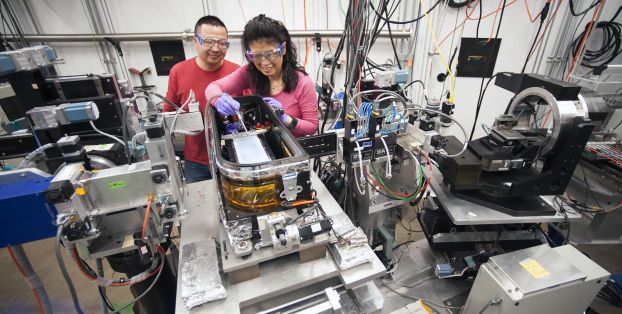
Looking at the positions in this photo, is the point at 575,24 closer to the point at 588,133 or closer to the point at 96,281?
the point at 588,133

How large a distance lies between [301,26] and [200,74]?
1582 millimetres

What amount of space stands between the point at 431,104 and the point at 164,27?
255 cm

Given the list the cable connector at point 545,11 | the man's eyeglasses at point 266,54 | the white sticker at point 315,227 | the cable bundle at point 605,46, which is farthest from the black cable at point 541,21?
the white sticker at point 315,227

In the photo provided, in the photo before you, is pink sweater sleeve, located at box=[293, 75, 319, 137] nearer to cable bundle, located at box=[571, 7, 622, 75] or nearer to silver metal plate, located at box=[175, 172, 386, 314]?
silver metal plate, located at box=[175, 172, 386, 314]

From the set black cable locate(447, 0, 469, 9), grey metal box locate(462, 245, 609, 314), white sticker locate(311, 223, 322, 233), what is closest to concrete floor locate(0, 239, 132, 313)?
white sticker locate(311, 223, 322, 233)

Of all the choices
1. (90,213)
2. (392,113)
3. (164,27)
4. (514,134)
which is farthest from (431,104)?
(164,27)

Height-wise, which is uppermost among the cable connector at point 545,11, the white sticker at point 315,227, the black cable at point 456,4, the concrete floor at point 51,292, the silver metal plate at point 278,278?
the black cable at point 456,4

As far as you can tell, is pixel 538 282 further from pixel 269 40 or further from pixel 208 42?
pixel 208 42

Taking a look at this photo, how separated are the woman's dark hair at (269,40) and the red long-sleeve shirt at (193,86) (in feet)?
1.15

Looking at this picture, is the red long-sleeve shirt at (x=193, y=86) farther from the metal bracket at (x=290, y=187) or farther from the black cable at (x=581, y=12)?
the black cable at (x=581, y=12)

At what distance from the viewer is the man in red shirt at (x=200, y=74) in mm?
1644

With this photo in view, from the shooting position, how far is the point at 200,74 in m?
1.75

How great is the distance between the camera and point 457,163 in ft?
4.11

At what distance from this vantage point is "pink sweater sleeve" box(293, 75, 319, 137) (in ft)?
5.16
